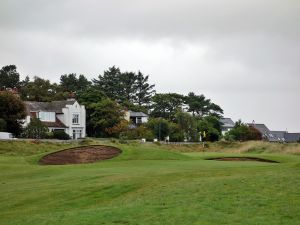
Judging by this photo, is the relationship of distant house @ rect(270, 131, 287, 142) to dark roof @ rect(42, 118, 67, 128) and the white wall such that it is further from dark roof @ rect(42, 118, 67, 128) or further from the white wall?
dark roof @ rect(42, 118, 67, 128)

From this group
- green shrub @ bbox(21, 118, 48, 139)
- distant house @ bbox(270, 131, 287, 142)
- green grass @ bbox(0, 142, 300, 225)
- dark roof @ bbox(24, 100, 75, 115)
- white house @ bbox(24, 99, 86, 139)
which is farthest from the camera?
distant house @ bbox(270, 131, 287, 142)

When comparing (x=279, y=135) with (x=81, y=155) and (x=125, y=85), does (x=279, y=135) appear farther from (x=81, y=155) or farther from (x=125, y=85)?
(x=81, y=155)

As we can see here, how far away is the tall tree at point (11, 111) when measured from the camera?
79062mm

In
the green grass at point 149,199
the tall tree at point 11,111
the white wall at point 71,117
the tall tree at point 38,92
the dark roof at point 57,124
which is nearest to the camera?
the green grass at point 149,199

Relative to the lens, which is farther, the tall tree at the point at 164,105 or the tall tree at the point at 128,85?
the tall tree at the point at 128,85

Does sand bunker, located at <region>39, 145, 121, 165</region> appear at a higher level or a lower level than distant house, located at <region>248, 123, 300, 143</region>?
lower

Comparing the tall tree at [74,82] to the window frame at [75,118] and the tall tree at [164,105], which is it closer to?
the tall tree at [164,105]

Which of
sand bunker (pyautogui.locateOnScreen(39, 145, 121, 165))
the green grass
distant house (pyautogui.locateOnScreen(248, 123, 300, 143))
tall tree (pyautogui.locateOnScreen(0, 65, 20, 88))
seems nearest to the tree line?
tall tree (pyautogui.locateOnScreen(0, 65, 20, 88))

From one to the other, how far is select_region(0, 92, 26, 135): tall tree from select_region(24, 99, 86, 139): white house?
1790cm

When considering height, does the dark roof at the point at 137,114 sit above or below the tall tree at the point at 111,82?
below

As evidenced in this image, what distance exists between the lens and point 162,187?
21.0 metres

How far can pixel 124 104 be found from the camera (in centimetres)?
13675

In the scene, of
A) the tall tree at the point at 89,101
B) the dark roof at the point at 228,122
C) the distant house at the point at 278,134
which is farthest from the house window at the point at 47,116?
the dark roof at the point at 228,122

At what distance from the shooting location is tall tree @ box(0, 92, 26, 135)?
79.1 meters
